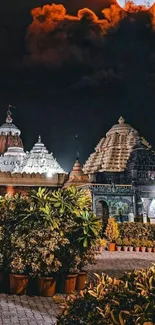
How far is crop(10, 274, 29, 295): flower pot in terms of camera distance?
7.25 metres

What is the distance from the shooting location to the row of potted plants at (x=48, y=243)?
7219mm

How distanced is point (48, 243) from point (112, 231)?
264 inches

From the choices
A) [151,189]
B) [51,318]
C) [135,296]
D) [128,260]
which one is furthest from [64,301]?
[151,189]

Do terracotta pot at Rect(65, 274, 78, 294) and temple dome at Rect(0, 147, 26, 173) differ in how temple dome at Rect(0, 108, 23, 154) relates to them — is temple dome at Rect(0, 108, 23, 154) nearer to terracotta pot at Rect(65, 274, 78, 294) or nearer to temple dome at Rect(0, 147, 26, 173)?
temple dome at Rect(0, 147, 26, 173)

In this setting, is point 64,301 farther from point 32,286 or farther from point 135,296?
point 32,286

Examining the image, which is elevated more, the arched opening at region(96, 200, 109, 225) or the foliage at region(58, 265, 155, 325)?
the arched opening at region(96, 200, 109, 225)

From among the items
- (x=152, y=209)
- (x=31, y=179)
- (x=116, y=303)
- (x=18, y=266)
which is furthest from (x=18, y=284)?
(x=31, y=179)

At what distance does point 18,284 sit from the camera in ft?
23.8

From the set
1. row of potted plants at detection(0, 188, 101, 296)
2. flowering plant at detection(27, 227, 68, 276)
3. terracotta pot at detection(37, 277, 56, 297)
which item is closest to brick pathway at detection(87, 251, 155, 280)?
row of potted plants at detection(0, 188, 101, 296)

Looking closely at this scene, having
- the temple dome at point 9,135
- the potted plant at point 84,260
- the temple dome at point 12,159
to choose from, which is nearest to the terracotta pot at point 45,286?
the potted plant at point 84,260

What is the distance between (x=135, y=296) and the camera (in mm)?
2842

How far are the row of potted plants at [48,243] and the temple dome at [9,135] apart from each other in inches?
1314

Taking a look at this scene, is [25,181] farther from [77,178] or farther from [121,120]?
[121,120]

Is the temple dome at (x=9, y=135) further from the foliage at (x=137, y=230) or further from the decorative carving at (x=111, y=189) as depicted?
the foliage at (x=137, y=230)
